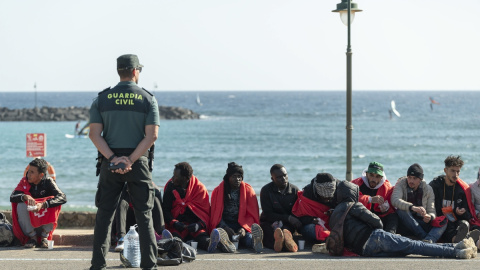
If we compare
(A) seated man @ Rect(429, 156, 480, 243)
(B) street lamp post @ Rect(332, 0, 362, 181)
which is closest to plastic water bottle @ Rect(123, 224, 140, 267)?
(A) seated man @ Rect(429, 156, 480, 243)

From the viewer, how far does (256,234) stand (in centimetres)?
876

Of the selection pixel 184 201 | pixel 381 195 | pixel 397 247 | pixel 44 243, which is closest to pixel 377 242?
pixel 397 247

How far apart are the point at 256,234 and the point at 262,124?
74.2m

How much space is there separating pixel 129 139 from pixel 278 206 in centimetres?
315

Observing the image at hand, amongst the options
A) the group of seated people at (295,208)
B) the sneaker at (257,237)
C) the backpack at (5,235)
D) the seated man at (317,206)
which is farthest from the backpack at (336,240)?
the backpack at (5,235)

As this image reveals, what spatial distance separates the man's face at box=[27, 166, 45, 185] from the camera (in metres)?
9.20

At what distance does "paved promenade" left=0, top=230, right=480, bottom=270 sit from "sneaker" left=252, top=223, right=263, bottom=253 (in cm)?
9

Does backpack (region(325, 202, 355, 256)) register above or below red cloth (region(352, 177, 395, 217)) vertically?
below

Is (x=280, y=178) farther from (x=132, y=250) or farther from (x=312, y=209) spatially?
(x=132, y=250)

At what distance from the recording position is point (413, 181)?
30.2 ft

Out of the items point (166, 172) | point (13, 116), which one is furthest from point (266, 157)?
point (13, 116)

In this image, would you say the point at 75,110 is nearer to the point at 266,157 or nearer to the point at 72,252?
the point at 266,157
